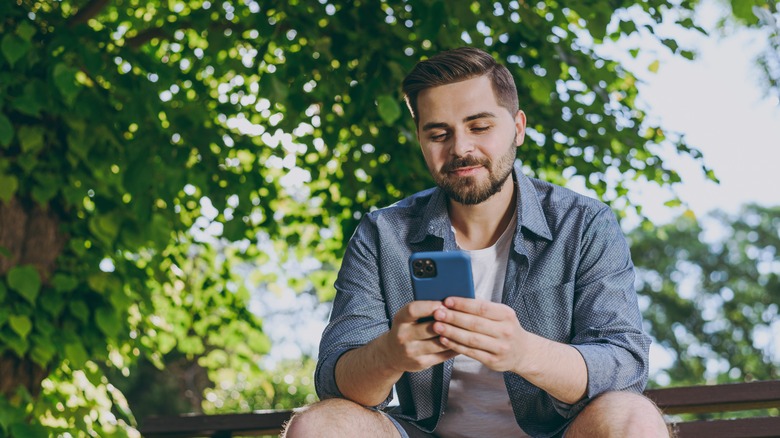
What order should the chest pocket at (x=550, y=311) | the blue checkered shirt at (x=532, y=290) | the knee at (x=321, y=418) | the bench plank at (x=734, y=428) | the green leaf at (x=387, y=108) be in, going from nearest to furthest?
1. the knee at (x=321, y=418)
2. the blue checkered shirt at (x=532, y=290)
3. the chest pocket at (x=550, y=311)
4. the bench plank at (x=734, y=428)
5. the green leaf at (x=387, y=108)

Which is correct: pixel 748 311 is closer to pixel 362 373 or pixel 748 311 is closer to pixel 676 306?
pixel 676 306

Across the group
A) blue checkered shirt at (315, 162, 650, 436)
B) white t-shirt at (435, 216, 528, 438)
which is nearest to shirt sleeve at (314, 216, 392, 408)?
blue checkered shirt at (315, 162, 650, 436)

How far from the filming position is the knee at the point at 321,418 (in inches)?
81.2

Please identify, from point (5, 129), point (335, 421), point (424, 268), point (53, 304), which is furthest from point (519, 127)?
point (53, 304)

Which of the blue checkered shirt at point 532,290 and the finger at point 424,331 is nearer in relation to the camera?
the finger at point 424,331

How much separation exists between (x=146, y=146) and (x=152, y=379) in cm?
1451

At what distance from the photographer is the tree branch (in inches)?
168

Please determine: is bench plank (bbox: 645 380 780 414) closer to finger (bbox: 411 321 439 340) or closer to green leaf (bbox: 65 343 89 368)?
finger (bbox: 411 321 439 340)

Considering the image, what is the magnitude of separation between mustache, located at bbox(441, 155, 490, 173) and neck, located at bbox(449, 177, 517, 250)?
0.46 feet

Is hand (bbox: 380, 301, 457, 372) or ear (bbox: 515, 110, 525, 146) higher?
ear (bbox: 515, 110, 525, 146)

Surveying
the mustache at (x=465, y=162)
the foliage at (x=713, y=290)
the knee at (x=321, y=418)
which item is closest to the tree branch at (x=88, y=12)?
the mustache at (x=465, y=162)

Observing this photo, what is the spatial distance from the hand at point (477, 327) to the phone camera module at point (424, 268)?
6 centimetres

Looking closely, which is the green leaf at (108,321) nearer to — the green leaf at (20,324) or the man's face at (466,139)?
the green leaf at (20,324)

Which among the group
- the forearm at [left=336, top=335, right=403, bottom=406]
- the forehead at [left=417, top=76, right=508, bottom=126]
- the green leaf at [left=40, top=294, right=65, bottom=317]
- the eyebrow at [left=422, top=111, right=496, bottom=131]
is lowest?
the green leaf at [left=40, top=294, right=65, bottom=317]
